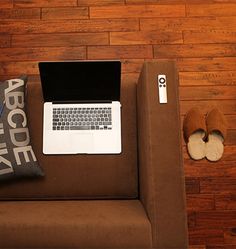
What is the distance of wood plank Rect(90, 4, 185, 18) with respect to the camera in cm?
202

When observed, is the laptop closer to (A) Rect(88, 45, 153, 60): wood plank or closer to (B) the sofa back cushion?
(B) the sofa back cushion

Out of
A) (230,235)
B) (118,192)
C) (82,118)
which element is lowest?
(230,235)

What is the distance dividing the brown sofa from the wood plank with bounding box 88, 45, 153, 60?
0.63 m

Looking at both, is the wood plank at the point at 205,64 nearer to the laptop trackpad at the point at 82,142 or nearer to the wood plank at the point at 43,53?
the wood plank at the point at 43,53

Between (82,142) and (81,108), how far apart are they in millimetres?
158

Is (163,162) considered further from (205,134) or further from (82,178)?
(205,134)

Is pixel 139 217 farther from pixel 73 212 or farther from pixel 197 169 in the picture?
pixel 197 169

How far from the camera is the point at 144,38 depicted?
1978mm

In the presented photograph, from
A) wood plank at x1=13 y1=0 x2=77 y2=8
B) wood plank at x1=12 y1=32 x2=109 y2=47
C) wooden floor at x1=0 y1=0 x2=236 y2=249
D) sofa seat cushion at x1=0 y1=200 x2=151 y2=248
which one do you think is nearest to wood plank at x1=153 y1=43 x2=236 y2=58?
wooden floor at x1=0 y1=0 x2=236 y2=249

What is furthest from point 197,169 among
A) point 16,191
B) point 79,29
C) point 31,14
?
point 31,14

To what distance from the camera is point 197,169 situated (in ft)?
5.67

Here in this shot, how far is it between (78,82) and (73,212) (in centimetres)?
54

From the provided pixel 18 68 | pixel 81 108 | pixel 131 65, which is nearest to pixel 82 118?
pixel 81 108

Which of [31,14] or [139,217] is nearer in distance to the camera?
[139,217]
